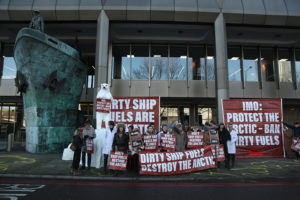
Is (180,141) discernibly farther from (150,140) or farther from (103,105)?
(103,105)

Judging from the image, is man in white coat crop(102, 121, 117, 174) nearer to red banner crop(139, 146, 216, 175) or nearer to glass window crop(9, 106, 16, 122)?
red banner crop(139, 146, 216, 175)

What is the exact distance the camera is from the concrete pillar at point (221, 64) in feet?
46.4

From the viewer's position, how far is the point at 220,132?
7.68 metres

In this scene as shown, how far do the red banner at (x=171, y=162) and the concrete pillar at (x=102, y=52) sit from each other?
9.10 metres

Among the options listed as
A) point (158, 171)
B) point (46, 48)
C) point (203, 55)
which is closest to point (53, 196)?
point (158, 171)

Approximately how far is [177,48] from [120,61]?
5.96m

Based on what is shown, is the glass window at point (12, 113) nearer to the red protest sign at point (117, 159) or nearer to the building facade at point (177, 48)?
the building facade at point (177, 48)

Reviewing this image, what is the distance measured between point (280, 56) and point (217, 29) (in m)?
9.35

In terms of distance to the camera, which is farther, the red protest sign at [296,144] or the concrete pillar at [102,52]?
the concrete pillar at [102,52]

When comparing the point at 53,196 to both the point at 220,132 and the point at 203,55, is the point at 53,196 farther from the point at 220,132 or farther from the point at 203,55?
the point at 203,55

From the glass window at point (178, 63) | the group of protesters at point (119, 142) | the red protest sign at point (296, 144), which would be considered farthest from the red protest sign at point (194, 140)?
the glass window at point (178, 63)

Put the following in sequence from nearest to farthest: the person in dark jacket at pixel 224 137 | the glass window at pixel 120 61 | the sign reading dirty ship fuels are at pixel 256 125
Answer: the person in dark jacket at pixel 224 137, the sign reading dirty ship fuels are at pixel 256 125, the glass window at pixel 120 61

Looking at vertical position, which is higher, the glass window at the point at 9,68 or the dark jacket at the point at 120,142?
the glass window at the point at 9,68

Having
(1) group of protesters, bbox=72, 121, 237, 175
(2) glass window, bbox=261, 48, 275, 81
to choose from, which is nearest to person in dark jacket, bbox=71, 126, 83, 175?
(1) group of protesters, bbox=72, 121, 237, 175
